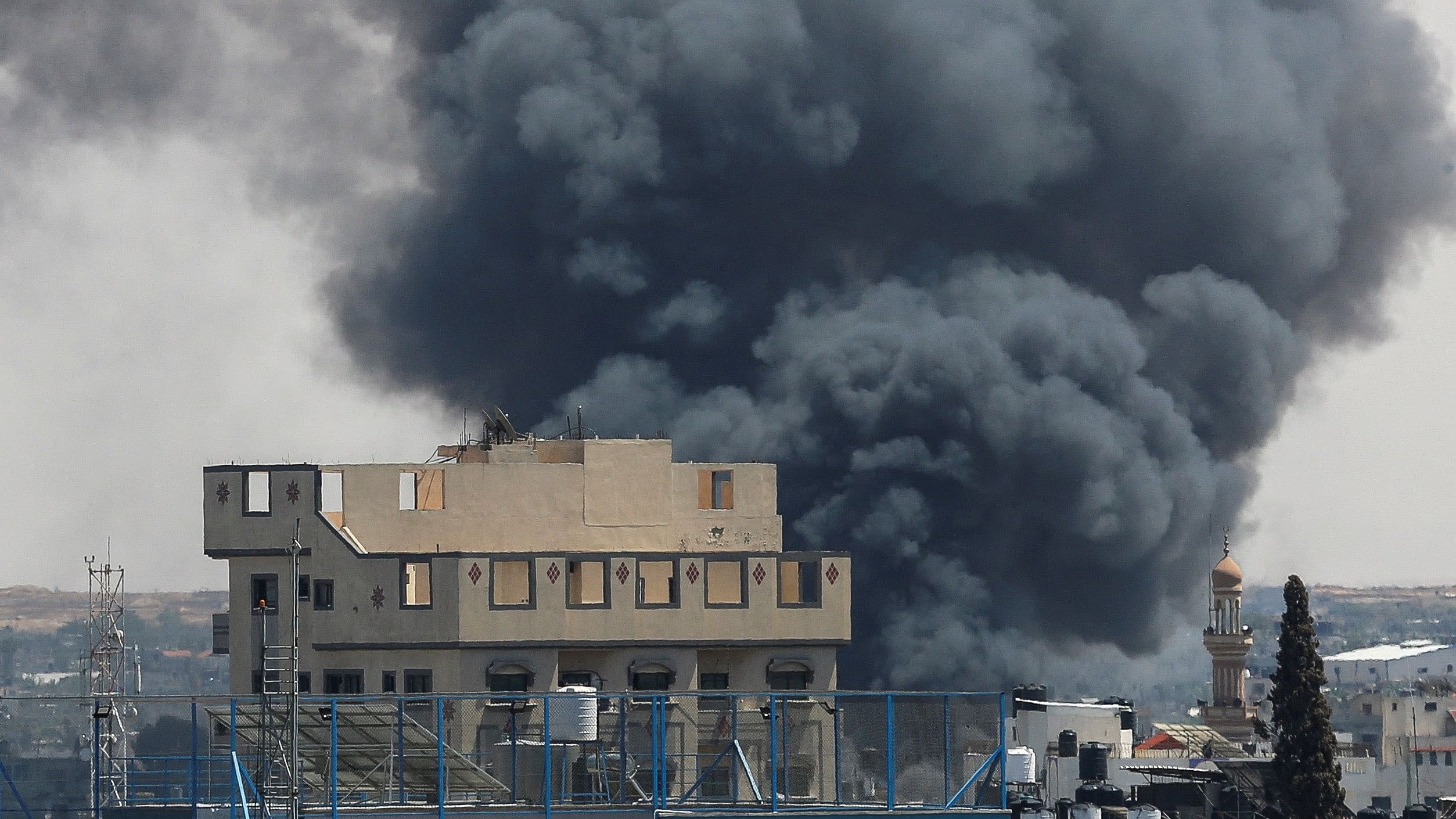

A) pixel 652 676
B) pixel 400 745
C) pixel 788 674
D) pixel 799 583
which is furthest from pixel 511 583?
pixel 400 745

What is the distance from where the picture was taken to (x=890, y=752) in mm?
32312

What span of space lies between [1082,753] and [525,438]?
45.4ft

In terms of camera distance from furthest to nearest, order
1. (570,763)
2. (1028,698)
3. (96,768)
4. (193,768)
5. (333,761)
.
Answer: (1028,698)
(570,763)
(193,768)
(96,768)
(333,761)

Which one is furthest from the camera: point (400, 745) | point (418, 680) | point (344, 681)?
point (344, 681)

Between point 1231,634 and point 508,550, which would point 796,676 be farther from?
point 1231,634

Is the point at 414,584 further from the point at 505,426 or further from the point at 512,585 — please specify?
the point at 505,426

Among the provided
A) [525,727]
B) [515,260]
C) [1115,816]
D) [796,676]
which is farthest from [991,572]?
[525,727]

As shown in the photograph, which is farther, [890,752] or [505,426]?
[505,426]

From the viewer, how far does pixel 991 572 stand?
329 ft

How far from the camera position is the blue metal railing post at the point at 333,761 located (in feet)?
104

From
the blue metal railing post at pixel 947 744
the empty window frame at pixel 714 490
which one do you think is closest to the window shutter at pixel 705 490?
the empty window frame at pixel 714 490

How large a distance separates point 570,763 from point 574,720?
19.6 inches

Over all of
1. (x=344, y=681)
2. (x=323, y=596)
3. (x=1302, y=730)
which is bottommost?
(x=1302, y=730)

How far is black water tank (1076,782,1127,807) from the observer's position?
5291cm
